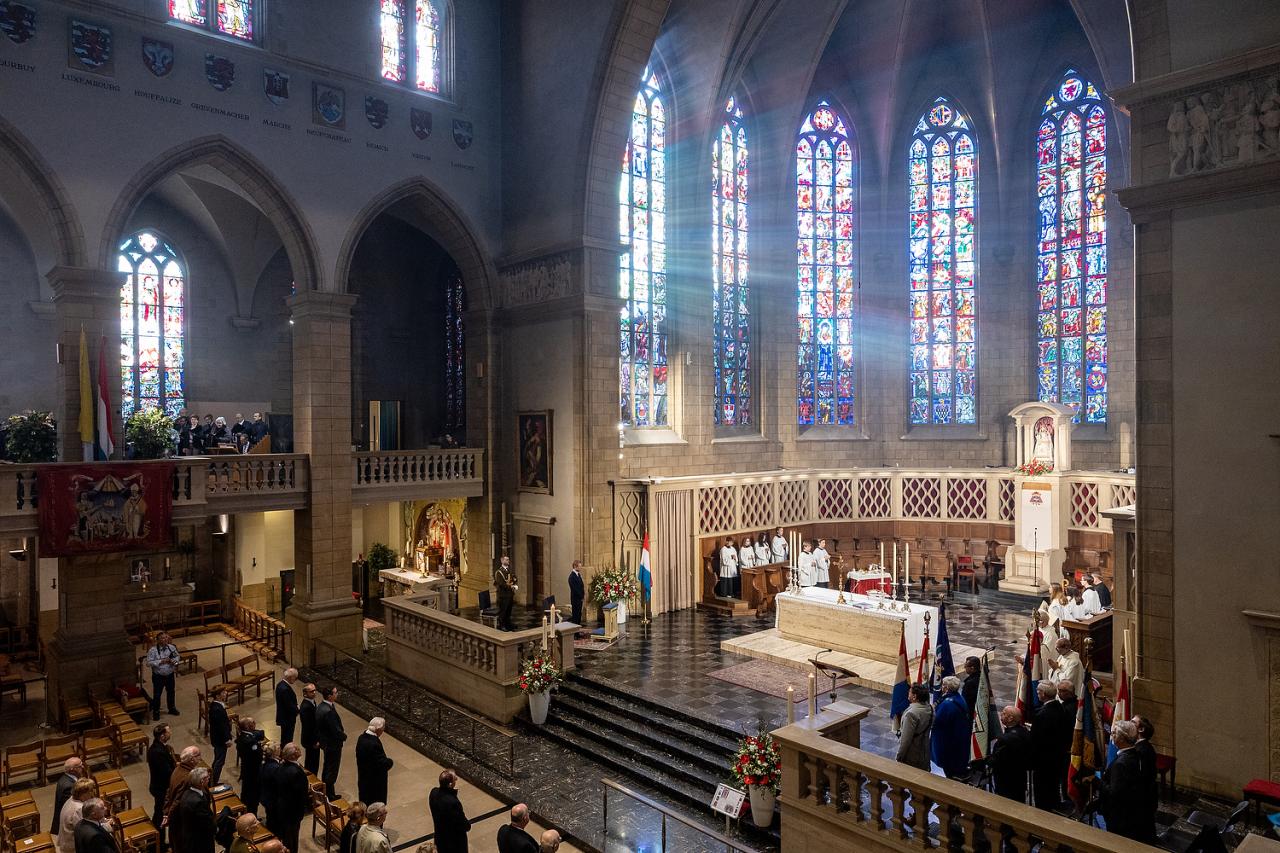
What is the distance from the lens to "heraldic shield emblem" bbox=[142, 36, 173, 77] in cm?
1438

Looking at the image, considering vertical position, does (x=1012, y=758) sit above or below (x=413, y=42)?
below

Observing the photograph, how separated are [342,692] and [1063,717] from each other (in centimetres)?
1169

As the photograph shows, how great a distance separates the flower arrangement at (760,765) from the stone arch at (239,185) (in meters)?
12.5

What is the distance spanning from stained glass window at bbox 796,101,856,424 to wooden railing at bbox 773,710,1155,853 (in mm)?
15592

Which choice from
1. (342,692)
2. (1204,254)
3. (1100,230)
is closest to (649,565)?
(342,692)

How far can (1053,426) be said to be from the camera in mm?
19594

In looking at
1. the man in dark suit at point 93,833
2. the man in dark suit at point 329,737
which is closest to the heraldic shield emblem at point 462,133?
the man in dark suit at point 329,737

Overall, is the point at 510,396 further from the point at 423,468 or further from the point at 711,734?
the point at 711,734

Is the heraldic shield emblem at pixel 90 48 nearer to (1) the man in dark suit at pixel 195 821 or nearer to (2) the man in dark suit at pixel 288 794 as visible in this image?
(2) the man in dark suit at pixel 288 794

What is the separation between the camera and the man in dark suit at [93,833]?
678cm

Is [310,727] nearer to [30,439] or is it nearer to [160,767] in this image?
[160,767]

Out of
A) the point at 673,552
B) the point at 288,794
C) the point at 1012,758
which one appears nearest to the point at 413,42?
the point at 673,552

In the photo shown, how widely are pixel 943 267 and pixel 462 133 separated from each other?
1330cm

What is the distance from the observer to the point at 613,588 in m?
16.4
